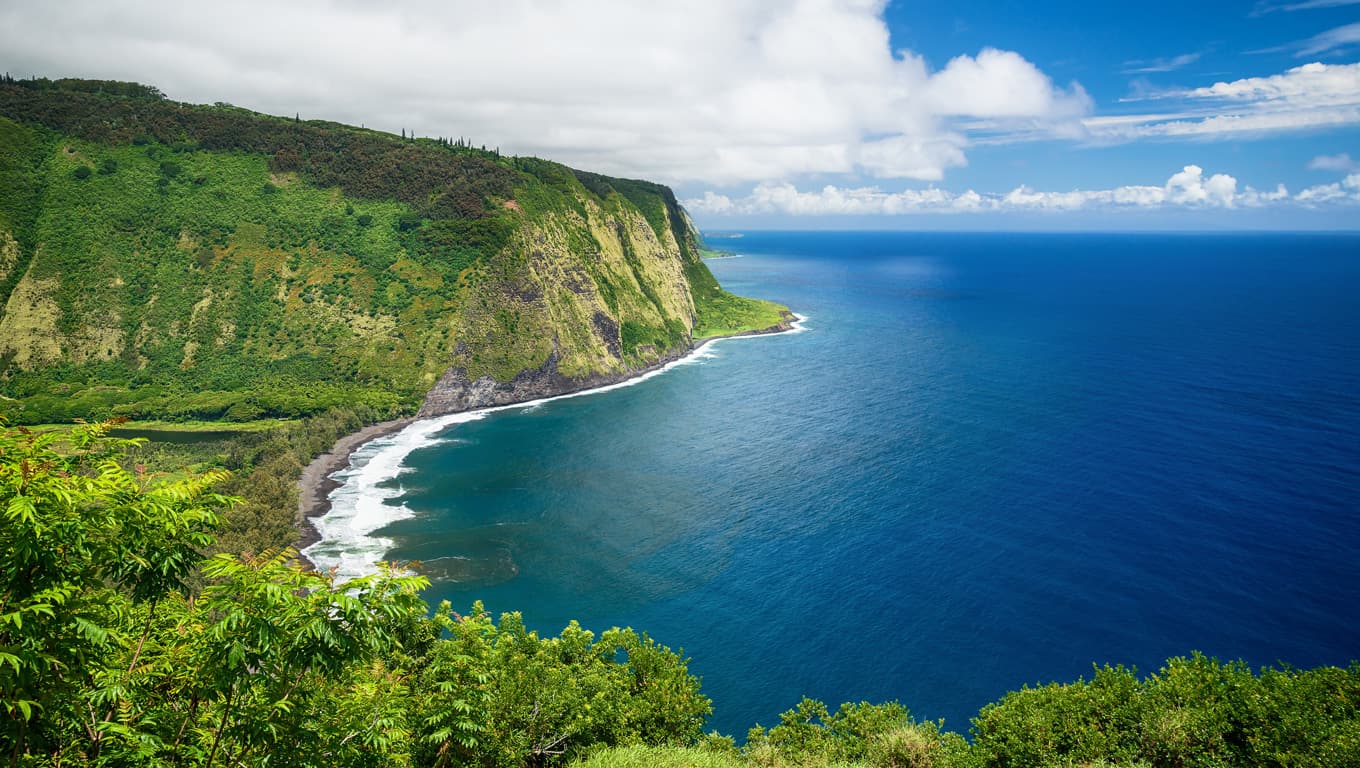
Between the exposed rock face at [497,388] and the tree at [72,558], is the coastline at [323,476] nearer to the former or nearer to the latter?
the exposed rock face at [497,388]

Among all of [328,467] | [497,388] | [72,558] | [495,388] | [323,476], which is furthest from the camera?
[497,388]

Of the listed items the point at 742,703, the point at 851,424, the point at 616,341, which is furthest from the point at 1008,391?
the point at 742,703

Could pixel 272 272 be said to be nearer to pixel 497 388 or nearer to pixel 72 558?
pixel 497 388

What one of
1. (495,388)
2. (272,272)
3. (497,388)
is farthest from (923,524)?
(272,272)

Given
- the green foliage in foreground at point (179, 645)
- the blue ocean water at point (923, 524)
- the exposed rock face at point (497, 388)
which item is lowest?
the blue ocean water at point (923, 524)

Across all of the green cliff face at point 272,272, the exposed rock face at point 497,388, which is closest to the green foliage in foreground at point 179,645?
the exposed rock face at point 497,388

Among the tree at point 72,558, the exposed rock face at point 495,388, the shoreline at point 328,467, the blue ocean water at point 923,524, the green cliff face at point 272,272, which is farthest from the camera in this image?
the exposed rock face at point 495,388

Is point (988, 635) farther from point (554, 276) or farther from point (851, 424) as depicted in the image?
point (554, 276)

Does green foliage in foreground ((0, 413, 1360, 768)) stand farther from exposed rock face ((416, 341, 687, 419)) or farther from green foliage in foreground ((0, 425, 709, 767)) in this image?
exposed rock face ((416, 341, 687, 419))
